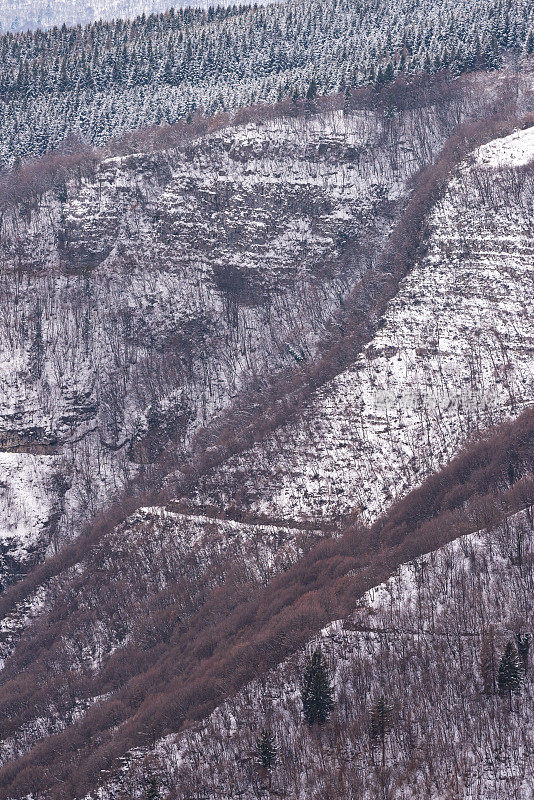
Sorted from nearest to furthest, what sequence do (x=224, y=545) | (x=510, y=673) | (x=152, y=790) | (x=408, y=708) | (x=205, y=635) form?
1. (x=152, y=790)
2. (x=510, y=673)
3. (x=408, y=708)
4. (x=205, y=635)
5. (x=224, y=545)

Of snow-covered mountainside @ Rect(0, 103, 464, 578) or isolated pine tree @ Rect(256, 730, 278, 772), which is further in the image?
snow-covered mountainside @ Rect(0, 103, 464, 578)

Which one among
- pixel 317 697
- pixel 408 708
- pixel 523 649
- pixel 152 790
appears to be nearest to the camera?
pixel 152 790

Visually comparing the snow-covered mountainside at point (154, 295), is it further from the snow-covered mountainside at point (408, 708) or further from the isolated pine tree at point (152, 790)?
the isolated pine tree at point (152, 790)

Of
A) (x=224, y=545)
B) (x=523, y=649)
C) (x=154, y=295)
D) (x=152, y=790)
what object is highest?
(x=154, y=295)

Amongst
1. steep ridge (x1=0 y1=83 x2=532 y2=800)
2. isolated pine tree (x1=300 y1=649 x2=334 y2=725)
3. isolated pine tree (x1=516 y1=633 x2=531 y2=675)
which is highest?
steep ridge (x1=0 y1=83 x2=532 y2=800)

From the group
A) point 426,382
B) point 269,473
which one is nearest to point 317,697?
point 269,473

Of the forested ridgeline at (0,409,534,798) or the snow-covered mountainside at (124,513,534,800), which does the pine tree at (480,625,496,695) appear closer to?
the snow-covered mountainside at (124,513,534,800)

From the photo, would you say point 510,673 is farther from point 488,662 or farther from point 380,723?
point 380,723

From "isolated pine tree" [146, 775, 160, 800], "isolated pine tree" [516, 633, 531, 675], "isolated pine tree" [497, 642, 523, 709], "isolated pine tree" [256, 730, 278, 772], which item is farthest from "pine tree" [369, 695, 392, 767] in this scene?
"isolated pine tree" [146, 775, 160, 800]
